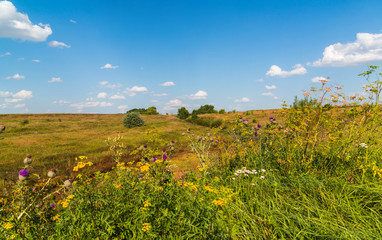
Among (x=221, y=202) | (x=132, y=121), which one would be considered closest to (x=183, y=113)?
(x=132, y=121)

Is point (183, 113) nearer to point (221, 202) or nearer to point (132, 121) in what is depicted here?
point (132, 121)

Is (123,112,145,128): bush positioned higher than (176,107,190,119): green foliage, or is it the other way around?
(176,107,190,119): green foliage

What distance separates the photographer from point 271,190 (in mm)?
3377

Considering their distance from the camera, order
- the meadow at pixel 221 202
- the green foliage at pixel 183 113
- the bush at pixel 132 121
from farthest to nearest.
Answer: the green foliage at pixel 183 113 → the bush at pixel 132 121 → the meadow at pixel 221 202

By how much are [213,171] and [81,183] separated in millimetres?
3086

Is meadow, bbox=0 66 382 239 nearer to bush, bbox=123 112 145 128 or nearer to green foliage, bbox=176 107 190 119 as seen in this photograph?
bush, bbox=123 112 145 128

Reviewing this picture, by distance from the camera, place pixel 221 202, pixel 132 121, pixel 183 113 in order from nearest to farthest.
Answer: pixel 221 202 → pixel 132 121 → pixel 183 113

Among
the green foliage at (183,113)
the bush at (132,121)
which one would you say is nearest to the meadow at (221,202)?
the bush at (132,121)

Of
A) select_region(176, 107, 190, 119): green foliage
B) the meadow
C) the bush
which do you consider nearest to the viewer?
the meadow

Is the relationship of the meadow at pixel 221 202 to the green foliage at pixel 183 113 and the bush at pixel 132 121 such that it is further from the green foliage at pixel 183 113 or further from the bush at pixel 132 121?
the green foliage at pixel 183 113

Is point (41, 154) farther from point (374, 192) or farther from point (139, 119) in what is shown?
point (139, 119)

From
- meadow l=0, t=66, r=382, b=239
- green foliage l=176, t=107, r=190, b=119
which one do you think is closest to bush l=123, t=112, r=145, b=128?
Answer: green foliage l=176, t=107, r=190, b=119

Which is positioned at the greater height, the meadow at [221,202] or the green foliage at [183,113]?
the green foliage at [183,113]

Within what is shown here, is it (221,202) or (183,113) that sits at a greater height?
(183,113)
